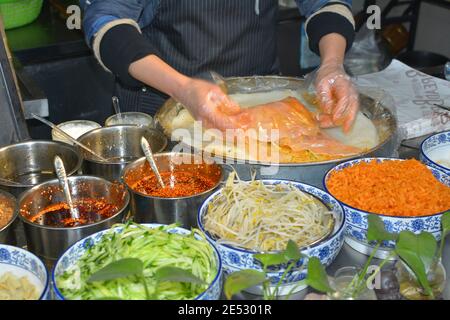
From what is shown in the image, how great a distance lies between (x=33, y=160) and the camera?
1.77m

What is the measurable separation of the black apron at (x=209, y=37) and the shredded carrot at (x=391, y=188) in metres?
0.88

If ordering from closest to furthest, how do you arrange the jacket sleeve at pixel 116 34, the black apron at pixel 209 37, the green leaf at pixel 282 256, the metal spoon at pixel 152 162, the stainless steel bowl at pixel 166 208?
the green leaf at pixel 282 256, the stainless steel bowl at pixel 166 208, the metal spoon at pixel 152 162, the jacket sleeve at pixel 116 34, the black apron at pixel 209 37

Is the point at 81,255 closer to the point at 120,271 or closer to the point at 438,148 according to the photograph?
the point at 120,271

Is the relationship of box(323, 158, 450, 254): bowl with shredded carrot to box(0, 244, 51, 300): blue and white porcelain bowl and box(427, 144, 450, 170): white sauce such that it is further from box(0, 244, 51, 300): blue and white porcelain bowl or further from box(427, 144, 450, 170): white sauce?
box(0, 244, 51, 300): blue and white porcelain bowl

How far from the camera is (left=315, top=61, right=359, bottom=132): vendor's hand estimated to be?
1942 millimetres

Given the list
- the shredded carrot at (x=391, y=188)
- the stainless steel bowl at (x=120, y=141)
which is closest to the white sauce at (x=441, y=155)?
the shredded carrot at (x=391, y=188)

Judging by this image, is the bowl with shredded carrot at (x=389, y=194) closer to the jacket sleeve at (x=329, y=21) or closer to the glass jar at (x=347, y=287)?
the glass jar at (x=347, y=287)

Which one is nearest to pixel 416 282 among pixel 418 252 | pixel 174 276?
pixel 418 252

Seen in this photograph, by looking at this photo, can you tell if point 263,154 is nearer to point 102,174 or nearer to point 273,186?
point 273,186

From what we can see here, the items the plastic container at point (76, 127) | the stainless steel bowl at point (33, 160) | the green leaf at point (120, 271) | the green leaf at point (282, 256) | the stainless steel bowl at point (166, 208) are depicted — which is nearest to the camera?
the green leaf at point (120, 271)

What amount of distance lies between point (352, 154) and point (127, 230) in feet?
2.57

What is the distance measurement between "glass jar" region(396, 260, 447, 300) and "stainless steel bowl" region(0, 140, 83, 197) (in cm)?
97

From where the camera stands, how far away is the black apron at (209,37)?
2.24 meters

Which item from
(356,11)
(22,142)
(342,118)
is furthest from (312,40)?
(356,11)
